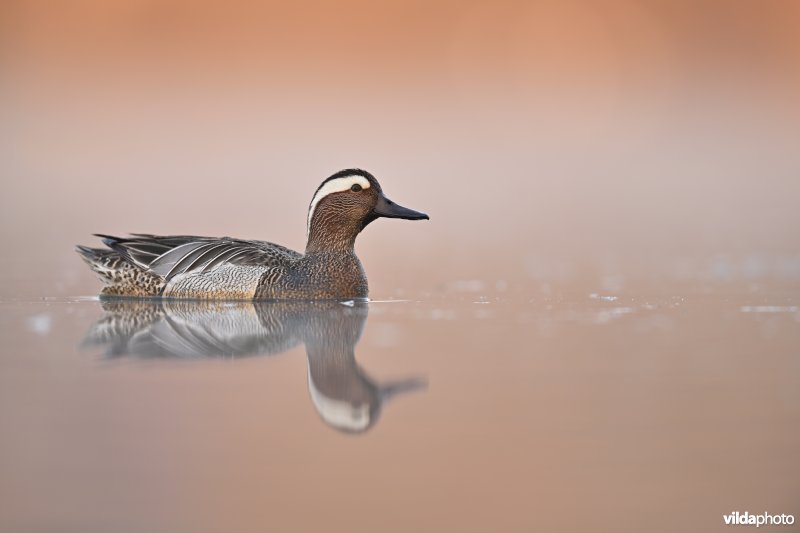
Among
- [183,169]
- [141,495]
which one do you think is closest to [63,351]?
[141,495]

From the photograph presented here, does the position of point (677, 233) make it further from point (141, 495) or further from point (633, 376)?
point (141, 495)

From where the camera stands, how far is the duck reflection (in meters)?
4.72

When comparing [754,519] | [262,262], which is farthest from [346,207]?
[754,519]

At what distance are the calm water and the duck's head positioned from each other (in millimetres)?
1836

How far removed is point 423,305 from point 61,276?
3.83 meters

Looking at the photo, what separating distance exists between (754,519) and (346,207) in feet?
19.0

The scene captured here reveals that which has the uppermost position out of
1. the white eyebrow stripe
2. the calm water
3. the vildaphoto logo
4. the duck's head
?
the white eyebrow stripe

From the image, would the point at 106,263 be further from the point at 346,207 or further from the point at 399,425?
the point at 399,425

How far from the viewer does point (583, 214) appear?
1739 cm

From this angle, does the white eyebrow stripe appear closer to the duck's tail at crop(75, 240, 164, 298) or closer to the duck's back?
the duck's back

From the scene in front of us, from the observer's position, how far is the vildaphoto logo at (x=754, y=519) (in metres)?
3.31

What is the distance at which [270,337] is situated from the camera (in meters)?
6.45

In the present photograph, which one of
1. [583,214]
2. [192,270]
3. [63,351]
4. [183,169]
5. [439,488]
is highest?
[183,169]

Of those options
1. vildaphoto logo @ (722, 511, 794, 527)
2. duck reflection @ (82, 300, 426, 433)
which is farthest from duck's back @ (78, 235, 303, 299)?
vildaphoto logo @ (722, 511, 794, 527)
